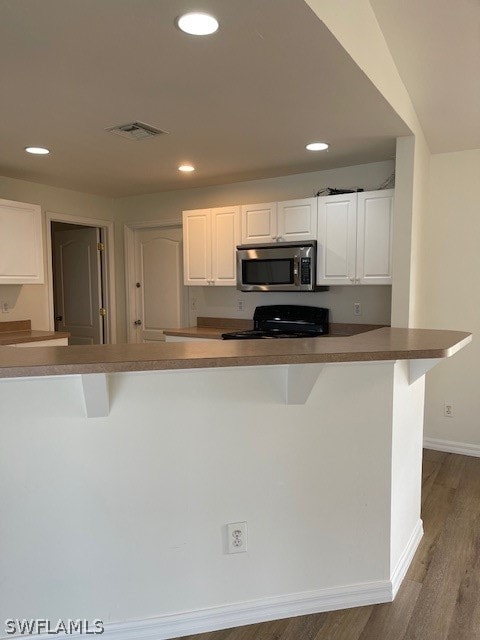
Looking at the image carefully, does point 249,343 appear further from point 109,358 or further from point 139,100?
point 139,100

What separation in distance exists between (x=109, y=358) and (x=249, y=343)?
0.59 m

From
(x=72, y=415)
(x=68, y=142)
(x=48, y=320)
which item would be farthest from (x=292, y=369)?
(x=48, y=320)

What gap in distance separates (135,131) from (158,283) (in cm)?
238

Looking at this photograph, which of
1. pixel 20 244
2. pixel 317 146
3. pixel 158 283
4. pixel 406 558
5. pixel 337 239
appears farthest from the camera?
pixel 158 283

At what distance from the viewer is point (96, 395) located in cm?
159

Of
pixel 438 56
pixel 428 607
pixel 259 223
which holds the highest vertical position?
pixel 438 56

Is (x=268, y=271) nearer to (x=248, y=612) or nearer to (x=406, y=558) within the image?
(x=406, y=558)

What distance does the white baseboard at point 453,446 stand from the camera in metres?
3.71

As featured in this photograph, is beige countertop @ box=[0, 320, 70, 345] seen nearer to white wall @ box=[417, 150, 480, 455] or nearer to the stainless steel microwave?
the stainless steel microwave

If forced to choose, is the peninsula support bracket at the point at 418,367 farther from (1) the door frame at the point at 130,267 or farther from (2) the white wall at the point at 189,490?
(1) the door frame at the point at 130,267

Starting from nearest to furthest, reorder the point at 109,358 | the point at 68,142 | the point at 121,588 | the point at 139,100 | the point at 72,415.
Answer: the point at 109,358 < the point at 72,415 < the point at 121,588 < the point at 139,100 < the point at 68,142

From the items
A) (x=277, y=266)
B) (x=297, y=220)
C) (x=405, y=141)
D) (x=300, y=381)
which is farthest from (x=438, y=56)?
(x=300, y=381)

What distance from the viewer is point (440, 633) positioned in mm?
1801

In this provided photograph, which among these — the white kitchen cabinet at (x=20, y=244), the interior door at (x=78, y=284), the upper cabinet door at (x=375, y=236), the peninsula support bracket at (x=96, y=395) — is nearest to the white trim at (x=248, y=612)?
the peninsula support bracket at (x=96, y=395)
